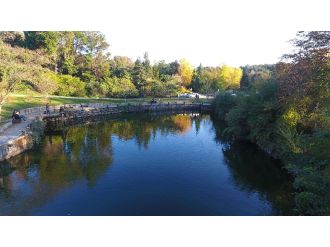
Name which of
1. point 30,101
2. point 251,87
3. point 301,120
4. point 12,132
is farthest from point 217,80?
point 12,132

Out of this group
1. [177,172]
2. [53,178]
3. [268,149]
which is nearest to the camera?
[53,178]

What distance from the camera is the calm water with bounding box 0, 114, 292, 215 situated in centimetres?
1405

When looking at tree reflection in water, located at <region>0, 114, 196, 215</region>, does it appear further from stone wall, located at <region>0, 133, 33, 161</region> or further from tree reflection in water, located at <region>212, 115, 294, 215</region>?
tree reflection in water, located at <region>212, 115, 294, 215</region>

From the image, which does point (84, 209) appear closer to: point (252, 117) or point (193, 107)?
point (252, 117)

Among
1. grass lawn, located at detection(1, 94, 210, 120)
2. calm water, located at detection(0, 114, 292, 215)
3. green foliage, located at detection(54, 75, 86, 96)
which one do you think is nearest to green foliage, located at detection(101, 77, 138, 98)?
green foliage, located at detection(54, 75, 86, 96)

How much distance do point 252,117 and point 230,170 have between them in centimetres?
567

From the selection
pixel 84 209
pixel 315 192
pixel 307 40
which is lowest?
pixel 84 209

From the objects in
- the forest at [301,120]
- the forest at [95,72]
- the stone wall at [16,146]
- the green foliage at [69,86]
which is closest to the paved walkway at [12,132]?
the stone wall at [16,146]

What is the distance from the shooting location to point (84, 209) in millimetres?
13750

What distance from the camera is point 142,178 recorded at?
17.5 m

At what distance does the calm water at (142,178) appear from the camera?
1405cm

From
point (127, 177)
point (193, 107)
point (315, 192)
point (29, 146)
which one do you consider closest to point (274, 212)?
point (315, 192)

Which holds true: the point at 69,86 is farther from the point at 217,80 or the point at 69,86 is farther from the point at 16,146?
the point at 217,80

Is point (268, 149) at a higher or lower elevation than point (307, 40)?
lower
